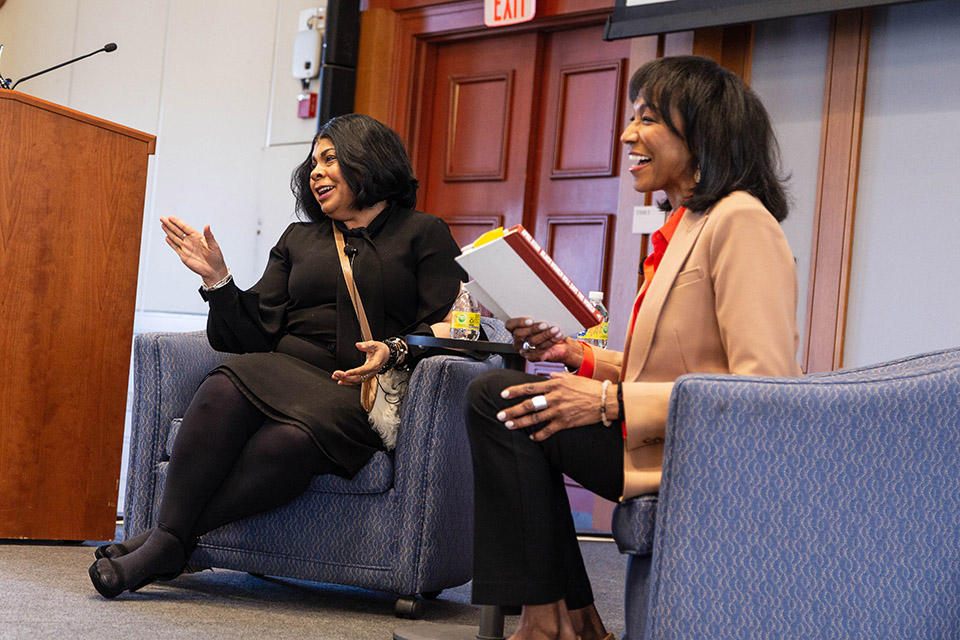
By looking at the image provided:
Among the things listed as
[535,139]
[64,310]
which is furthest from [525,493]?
[535,139]

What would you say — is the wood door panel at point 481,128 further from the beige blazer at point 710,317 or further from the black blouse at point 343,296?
the beige blazer at point 710,317

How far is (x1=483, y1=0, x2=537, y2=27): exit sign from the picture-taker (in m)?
4.36

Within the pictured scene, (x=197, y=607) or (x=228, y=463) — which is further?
(x=228, y=463)

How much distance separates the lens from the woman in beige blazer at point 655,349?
4.89 ft

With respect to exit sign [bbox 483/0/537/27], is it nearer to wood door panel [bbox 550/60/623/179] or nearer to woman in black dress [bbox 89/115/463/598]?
wood door panel [bbox 550/60/623/179]

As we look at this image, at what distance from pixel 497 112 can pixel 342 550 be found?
2.81 meters

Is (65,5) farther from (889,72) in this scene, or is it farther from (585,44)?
(889,72)

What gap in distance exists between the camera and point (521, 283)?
169cm

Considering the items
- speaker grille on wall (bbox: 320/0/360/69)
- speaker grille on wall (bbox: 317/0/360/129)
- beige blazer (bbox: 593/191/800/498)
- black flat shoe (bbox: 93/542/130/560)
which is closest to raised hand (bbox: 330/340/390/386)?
black flat shoe (bbox: 93/542/130/560)

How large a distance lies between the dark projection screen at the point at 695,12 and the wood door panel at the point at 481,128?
738 mm

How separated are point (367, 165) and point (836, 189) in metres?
1.68

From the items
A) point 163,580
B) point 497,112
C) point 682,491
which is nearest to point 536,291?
point 682,491

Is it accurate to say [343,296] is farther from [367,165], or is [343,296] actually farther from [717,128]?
[717,128]

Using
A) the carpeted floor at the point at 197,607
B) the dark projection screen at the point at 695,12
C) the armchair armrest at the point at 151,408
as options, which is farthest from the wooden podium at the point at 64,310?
the dark projection screen at the point at 695,12
